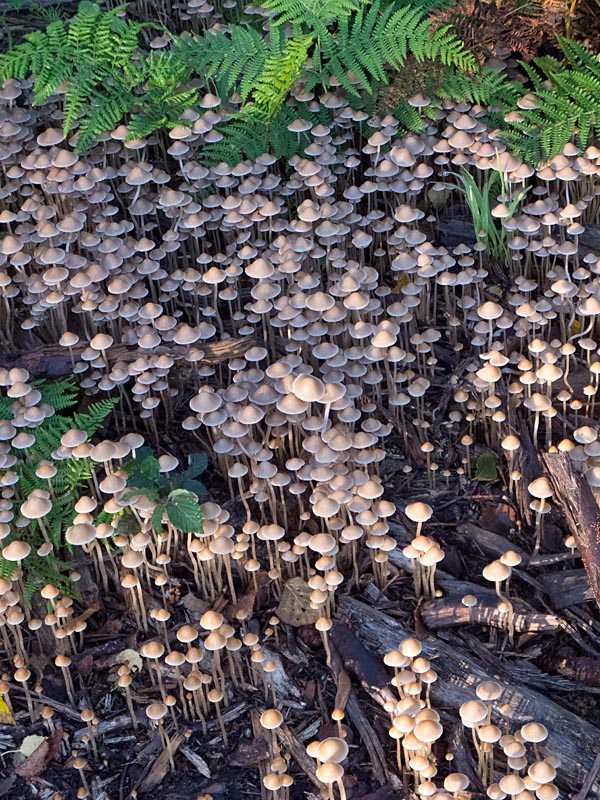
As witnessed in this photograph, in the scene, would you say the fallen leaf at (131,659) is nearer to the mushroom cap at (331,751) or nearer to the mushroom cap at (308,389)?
the mushroom cap at (331,751)

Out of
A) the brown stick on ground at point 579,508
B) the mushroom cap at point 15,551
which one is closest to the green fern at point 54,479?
the mushroom cap at point 15,551

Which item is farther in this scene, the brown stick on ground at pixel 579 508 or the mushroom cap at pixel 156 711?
the brown stick on ground at pixel 579 508

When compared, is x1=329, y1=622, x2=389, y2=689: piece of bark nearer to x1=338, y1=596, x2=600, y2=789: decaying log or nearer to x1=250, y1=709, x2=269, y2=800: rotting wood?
x1=338, y1=596, x2=600, y2=789: decaying log

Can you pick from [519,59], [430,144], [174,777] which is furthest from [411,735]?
[519,59]

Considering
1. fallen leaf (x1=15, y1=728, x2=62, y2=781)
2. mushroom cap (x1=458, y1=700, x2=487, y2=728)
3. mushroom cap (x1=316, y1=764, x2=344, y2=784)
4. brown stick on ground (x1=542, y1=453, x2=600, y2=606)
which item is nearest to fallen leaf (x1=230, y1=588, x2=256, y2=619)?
fallen leaf (x1=15, y1=728, x2=62, y2=781)

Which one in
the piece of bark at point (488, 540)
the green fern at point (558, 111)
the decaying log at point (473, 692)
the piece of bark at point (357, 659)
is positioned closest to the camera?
the decaying log at point (473, 692)

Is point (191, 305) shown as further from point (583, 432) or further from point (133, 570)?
point (583, 432)
